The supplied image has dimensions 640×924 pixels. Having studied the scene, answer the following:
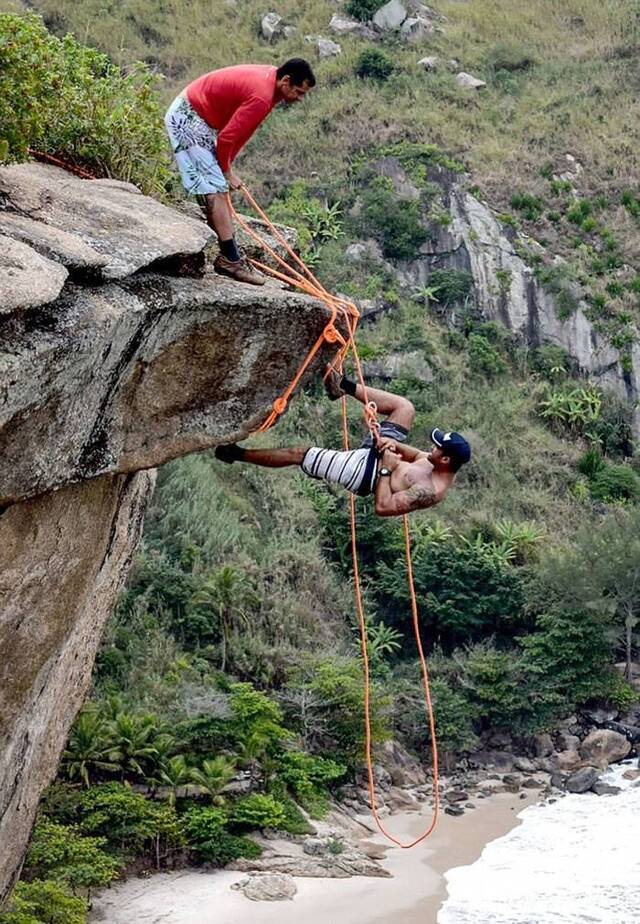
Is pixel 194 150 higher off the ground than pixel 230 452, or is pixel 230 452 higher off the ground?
pixel 194 150

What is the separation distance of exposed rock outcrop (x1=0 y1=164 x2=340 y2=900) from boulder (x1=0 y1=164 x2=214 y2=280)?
0.01 metres

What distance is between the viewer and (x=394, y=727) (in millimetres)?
26922

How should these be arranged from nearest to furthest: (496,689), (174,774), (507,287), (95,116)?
(95,116) → (174,774) → (496,689) → (507,287)

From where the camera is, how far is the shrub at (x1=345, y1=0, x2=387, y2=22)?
52562 millimetres

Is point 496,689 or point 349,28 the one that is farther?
point 349,28

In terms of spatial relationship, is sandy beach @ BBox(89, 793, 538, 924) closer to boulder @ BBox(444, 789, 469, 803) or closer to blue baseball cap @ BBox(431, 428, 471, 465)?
boulder @ BBox(444, 789, 469, 803)

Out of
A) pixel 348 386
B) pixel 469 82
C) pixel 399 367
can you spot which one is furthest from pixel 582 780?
pixel 469 82

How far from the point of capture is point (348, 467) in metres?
8.82

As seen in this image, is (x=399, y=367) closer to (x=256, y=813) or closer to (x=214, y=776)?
(x=214, y=776)

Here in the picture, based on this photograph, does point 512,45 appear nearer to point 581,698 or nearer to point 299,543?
point 299,543

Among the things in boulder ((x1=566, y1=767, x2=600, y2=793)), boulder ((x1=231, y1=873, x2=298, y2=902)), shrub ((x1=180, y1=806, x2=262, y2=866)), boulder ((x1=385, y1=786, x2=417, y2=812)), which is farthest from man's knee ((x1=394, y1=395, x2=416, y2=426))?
boulder ((x1=566, y1=767, x2=600, y2=793))

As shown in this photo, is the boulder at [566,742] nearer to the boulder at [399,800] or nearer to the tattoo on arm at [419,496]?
the boulder at [399,800]

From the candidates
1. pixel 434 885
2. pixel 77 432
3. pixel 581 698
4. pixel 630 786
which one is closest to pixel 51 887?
pixel 434 885

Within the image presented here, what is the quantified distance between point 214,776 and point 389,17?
135 ft
